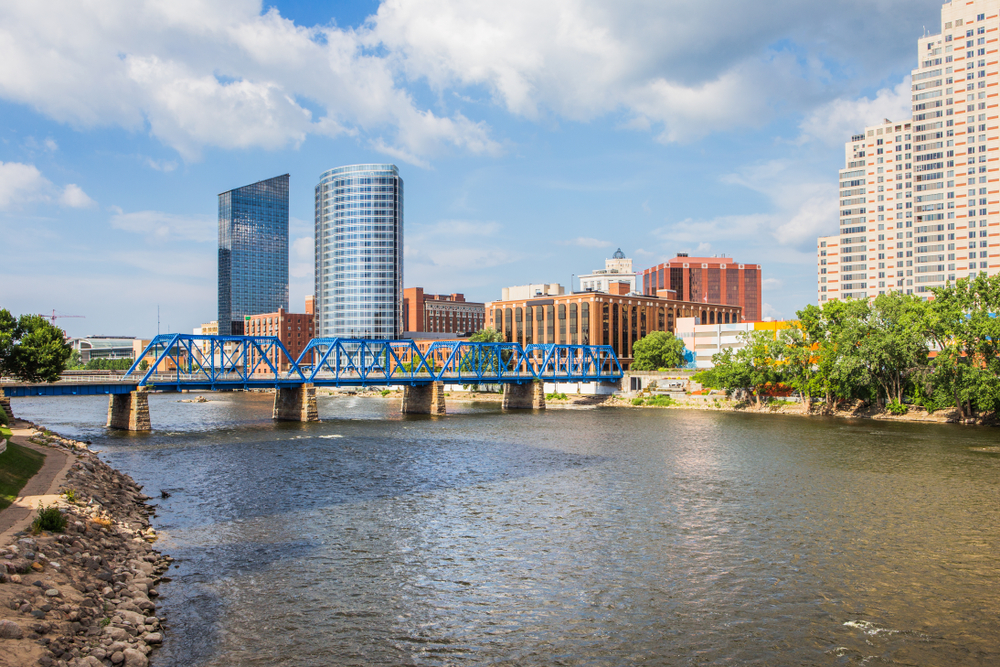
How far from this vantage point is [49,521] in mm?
26875

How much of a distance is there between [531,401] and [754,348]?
139 feet

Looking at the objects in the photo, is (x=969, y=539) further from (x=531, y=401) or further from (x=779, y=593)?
(x=531, y=401)

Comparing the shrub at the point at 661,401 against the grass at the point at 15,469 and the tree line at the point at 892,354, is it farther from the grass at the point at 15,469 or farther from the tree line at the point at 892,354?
the grass at the point at 15,469

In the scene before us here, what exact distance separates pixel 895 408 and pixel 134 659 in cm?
9737

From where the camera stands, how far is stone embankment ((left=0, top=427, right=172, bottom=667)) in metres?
18.6

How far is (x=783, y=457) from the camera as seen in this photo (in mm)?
61625

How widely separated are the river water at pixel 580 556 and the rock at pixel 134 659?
2.25ft

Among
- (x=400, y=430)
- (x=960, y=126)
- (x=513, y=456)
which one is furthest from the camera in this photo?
(x=960, y=126)

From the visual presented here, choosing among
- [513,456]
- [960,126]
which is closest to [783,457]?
[513,456]

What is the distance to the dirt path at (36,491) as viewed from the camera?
26.6m

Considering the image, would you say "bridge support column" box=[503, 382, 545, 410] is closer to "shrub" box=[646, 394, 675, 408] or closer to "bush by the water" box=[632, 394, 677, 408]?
"bush by the water" box=[632, 394, 677, 408]

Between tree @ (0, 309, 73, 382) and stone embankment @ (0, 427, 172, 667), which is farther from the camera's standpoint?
tree @ (0, 309, 73, 382)

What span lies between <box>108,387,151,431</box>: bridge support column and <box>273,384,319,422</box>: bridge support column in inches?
789

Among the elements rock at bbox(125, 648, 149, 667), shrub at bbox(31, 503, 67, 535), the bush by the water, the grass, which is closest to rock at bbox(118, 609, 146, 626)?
rock at bbox(125, 648, 149, 667)
